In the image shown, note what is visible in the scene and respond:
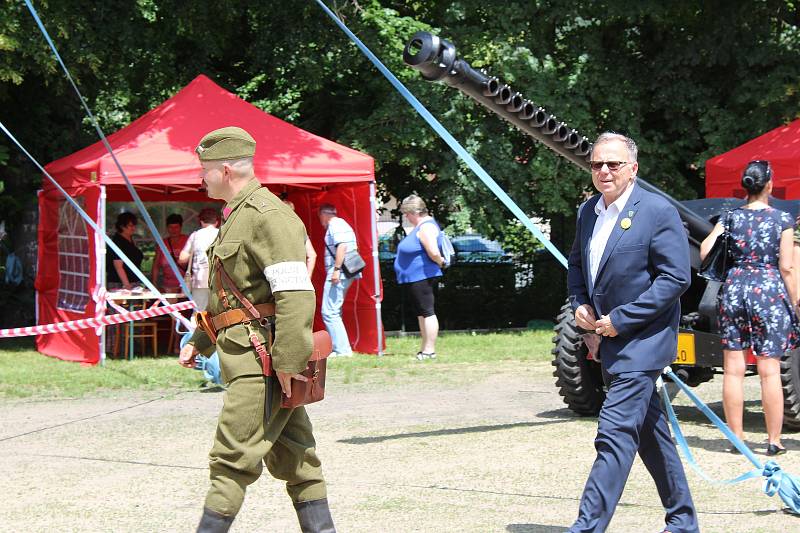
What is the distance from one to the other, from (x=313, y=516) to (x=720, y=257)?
3831mm

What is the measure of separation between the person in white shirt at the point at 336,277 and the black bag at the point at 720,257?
6376 mm

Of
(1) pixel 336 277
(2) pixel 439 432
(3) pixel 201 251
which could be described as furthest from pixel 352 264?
(2) pixel 439 432

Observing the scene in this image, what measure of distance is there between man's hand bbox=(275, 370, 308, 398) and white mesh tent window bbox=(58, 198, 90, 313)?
32.2 ft

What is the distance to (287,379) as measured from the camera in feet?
14.8

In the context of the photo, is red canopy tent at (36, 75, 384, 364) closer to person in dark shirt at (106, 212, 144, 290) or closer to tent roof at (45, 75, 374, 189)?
tent roof at (45, 75, 374, 189)

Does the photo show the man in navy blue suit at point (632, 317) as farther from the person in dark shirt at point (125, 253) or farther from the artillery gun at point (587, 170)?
the person in dark shirt at point (125, 253)

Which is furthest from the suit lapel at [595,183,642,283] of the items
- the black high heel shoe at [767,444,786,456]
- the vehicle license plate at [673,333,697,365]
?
the vehicle license plate at [673,333,697,365]

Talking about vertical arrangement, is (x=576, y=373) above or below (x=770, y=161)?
below

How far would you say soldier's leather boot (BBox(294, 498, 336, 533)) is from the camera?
185 inches

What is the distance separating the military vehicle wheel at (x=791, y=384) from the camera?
26.2 ft

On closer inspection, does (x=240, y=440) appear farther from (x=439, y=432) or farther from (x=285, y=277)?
(x=439, y=432)

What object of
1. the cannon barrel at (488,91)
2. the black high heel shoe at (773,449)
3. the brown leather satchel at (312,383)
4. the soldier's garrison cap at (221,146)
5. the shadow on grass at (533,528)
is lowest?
the shadow on grass at (533,528)

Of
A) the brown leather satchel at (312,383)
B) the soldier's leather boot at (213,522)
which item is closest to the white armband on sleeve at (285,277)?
the brown leather satchel at (312,383)

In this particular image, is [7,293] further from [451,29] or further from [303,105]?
[451,29]
